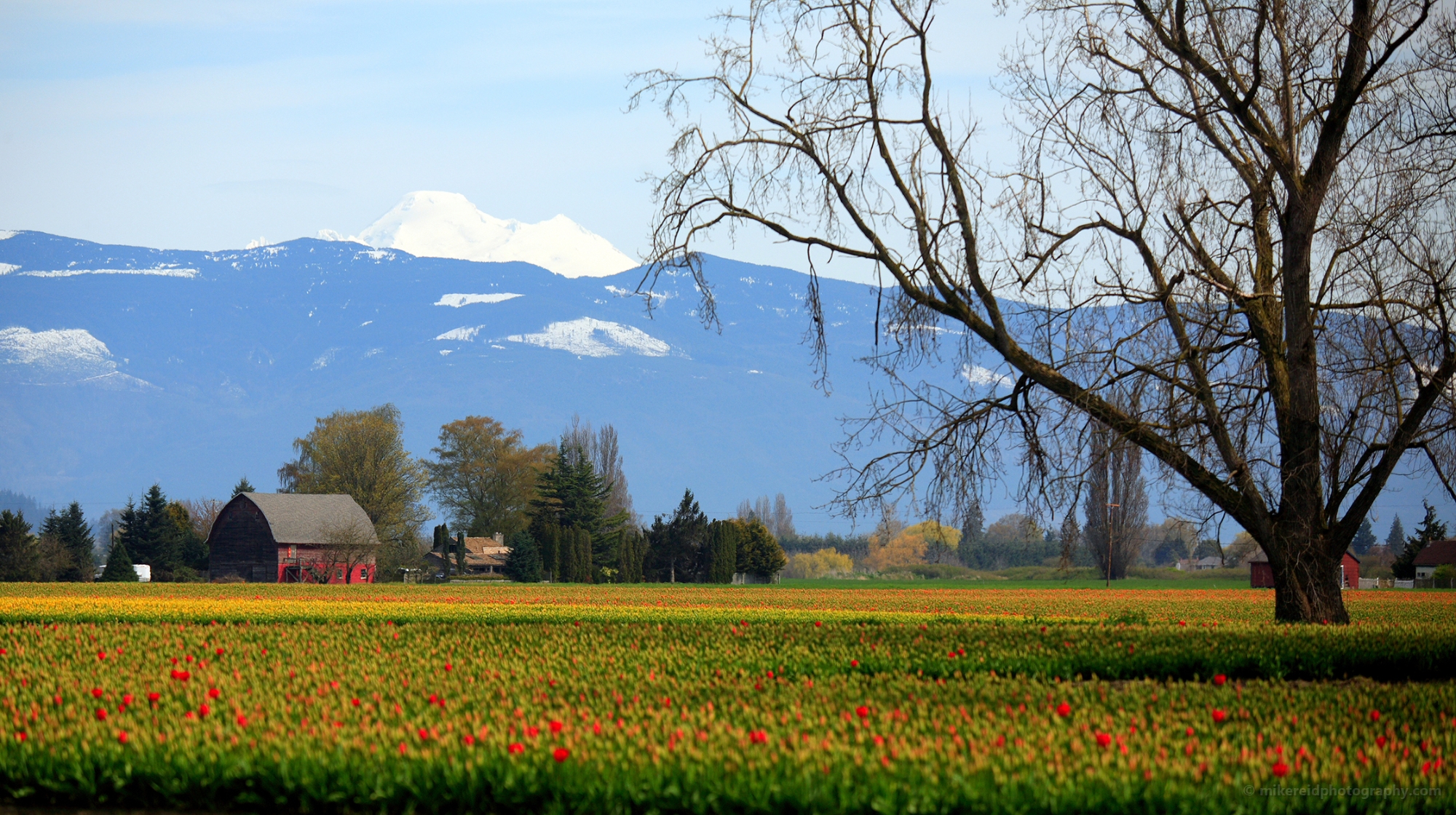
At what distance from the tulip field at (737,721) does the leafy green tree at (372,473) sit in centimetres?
6676

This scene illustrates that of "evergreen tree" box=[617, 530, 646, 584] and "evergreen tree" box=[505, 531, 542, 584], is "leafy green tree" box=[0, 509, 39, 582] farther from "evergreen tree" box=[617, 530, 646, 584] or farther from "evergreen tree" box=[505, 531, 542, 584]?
"evergreen tree" box=[617, 530, 646, 584]

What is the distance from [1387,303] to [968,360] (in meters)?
5.94

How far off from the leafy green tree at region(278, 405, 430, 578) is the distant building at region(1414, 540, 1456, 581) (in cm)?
6400

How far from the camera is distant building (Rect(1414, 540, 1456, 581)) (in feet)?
228

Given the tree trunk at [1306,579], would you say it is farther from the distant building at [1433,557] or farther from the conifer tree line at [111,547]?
the distant building at [1433,557]

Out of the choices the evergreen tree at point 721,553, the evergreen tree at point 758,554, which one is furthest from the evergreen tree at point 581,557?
the evergreen tree at point 758,554

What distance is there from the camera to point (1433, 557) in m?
71.9

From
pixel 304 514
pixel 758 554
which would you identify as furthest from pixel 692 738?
pixel 304 514

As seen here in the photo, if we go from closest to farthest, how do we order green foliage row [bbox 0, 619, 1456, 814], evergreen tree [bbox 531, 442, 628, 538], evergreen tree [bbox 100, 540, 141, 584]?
green foliage row [bbox 0, 619, 1456, 814], evergreen tree [bbox 100, 540, 141, 584], evergreen tree [bbox 531, 442, 628, 538]

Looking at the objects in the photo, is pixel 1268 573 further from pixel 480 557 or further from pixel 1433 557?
pixel 480 557

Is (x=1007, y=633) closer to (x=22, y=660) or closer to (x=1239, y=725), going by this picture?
(x=1239, y=725)

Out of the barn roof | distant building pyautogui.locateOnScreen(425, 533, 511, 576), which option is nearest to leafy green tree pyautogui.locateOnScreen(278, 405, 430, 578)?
the barn roof

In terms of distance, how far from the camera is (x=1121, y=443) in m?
15.6

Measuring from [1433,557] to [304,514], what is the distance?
71.8m
